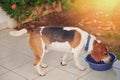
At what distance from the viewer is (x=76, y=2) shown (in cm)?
543

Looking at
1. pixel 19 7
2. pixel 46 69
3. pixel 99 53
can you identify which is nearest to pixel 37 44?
pixel 46 69

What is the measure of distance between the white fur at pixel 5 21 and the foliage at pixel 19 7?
4.7 inches

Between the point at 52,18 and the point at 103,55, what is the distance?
7.78 feet

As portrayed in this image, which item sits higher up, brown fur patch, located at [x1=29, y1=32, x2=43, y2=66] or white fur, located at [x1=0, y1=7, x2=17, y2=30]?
brown fur patch, located at [x1=29, y1=32, x2=43, y2=66]

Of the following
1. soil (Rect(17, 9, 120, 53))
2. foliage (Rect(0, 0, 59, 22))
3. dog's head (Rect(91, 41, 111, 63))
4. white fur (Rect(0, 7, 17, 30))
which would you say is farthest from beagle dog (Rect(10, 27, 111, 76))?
white fur (Rect(0, 7, 17, 30))

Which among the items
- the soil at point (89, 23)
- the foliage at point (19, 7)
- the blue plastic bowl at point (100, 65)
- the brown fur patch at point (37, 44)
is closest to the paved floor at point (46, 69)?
the blue plastic bowl at point (100, 65)

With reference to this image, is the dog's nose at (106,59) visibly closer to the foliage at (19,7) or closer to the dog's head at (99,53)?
the dog's head at (99,53)

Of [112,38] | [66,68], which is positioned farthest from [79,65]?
[112,38]

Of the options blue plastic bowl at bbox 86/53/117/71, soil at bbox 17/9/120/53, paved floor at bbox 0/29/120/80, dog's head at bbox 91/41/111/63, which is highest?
dog's head at bbox 91/41/111/63

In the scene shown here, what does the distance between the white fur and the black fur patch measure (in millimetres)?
1963

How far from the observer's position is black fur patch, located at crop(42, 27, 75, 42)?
2.67 metres

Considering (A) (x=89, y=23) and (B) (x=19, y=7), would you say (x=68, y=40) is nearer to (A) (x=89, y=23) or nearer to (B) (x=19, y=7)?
(A) (x=89, y=23)

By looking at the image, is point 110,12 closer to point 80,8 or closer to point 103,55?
point 80,8

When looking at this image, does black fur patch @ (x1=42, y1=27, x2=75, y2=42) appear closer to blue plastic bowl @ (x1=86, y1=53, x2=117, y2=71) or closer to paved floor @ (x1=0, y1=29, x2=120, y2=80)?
paved floor @ (x1=0, y1=29, x2=120, y2=80)
